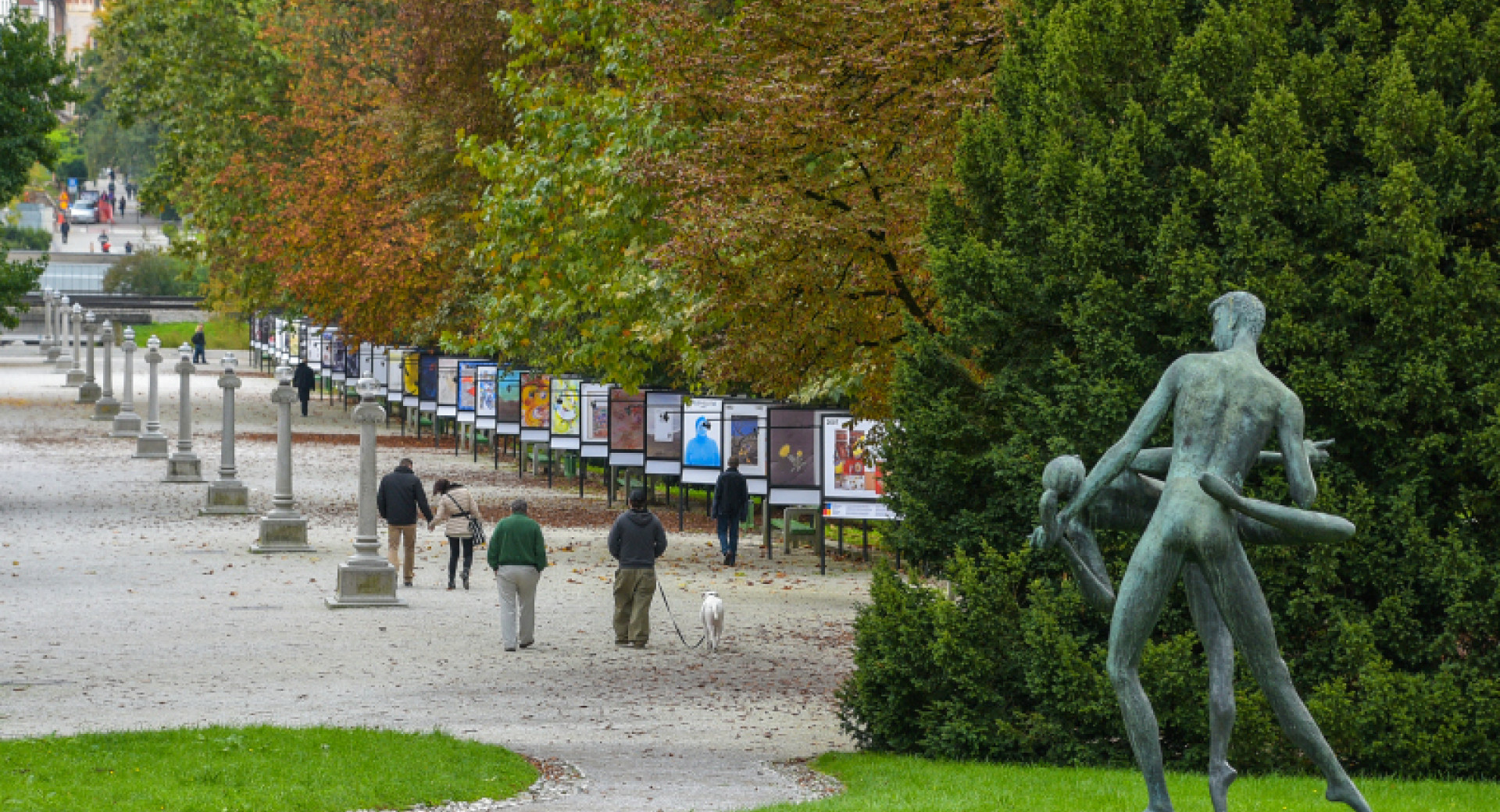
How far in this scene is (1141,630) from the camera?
8.73 meters

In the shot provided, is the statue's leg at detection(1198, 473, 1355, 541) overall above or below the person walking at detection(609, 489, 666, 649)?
above

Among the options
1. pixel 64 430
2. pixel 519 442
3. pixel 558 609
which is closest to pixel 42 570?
pixel 558 609

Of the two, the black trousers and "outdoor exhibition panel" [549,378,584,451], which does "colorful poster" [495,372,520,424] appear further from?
the black trousers

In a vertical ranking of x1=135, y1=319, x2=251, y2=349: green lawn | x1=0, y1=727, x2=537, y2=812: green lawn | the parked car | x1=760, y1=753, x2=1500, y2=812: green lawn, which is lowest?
x1=0, y1=727, x2=537, y2=812: green lawn

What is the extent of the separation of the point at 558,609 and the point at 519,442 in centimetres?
1866

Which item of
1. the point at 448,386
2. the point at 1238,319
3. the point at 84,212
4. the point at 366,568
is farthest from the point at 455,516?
the point at 84,212

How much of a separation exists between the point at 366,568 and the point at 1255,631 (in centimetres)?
1536

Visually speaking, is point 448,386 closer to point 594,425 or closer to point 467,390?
point 467,390

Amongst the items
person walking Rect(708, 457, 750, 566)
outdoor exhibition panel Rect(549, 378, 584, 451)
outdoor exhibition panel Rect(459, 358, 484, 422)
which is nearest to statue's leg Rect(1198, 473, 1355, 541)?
person walking Rect(708, 457, 750, 566)

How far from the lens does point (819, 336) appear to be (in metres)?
19.7

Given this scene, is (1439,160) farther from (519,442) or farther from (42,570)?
(519,442)

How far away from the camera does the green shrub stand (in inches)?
482

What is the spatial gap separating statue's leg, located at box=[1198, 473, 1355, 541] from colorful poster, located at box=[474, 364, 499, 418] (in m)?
33.8

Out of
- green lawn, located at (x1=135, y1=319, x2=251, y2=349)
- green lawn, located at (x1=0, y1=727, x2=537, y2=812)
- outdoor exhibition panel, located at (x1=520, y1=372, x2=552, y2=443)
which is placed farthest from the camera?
green lawn, located at (x1=135, y1=319, x2=251, y2=349)
